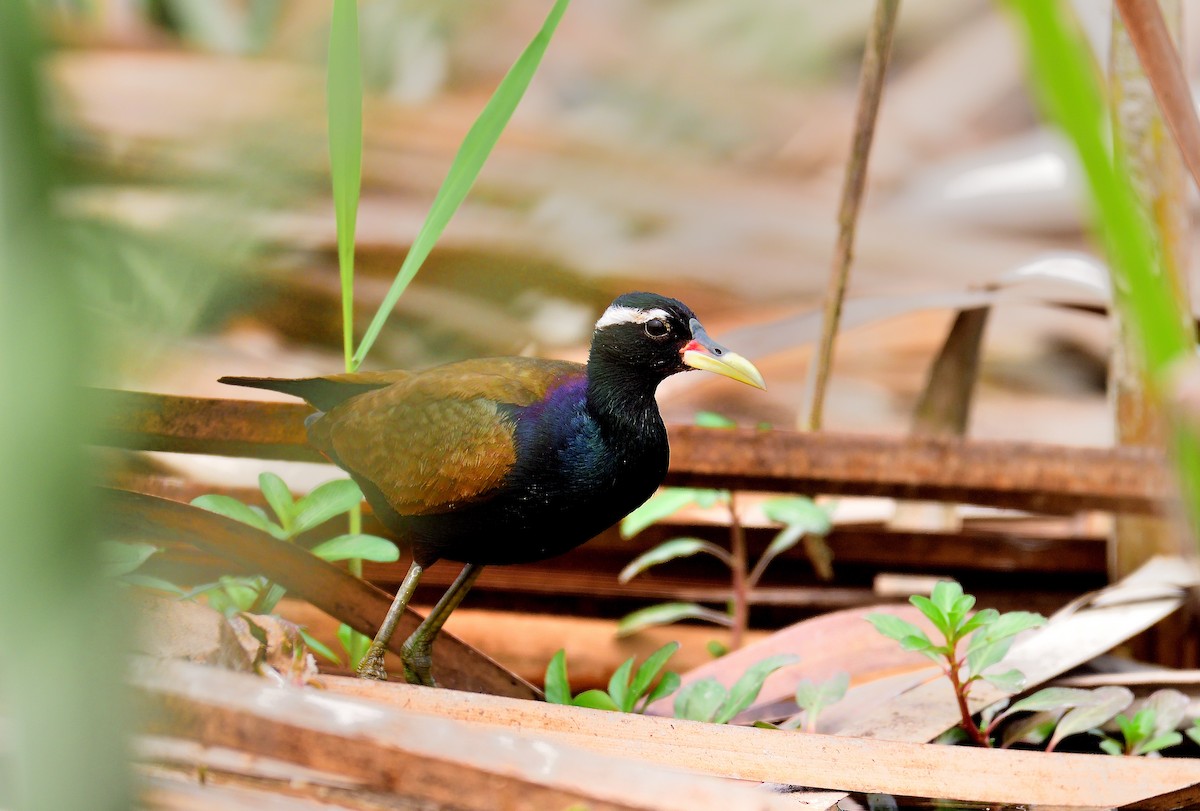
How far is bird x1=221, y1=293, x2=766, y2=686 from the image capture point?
1.30 m

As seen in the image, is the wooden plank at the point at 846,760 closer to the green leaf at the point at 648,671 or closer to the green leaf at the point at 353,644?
the green leaf at the point at 648,671

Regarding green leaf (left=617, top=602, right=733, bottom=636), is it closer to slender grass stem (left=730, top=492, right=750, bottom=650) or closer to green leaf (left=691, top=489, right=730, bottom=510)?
slender grass stem (left=730, top=492, right=750, bottom=650)

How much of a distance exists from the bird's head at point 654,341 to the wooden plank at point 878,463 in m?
0.25

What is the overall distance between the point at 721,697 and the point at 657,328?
463 mm

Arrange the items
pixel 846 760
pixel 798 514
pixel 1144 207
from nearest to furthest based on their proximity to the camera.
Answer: pixel 846 760 < pixel 798 514 < pixel 1144 207

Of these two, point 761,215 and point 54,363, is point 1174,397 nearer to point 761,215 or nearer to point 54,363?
point 54,363

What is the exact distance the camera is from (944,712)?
1.33 metres

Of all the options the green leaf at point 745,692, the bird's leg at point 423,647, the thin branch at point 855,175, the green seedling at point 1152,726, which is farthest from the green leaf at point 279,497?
the green seedling at point 1152,726

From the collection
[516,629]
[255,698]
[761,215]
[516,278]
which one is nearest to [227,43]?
[516,278]

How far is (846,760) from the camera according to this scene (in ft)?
3.43

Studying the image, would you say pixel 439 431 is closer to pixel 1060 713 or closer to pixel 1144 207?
pixel 1060 713

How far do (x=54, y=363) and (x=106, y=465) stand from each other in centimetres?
5

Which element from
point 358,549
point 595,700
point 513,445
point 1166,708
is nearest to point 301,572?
point 358,549

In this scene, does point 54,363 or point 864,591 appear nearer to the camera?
point 54,363
